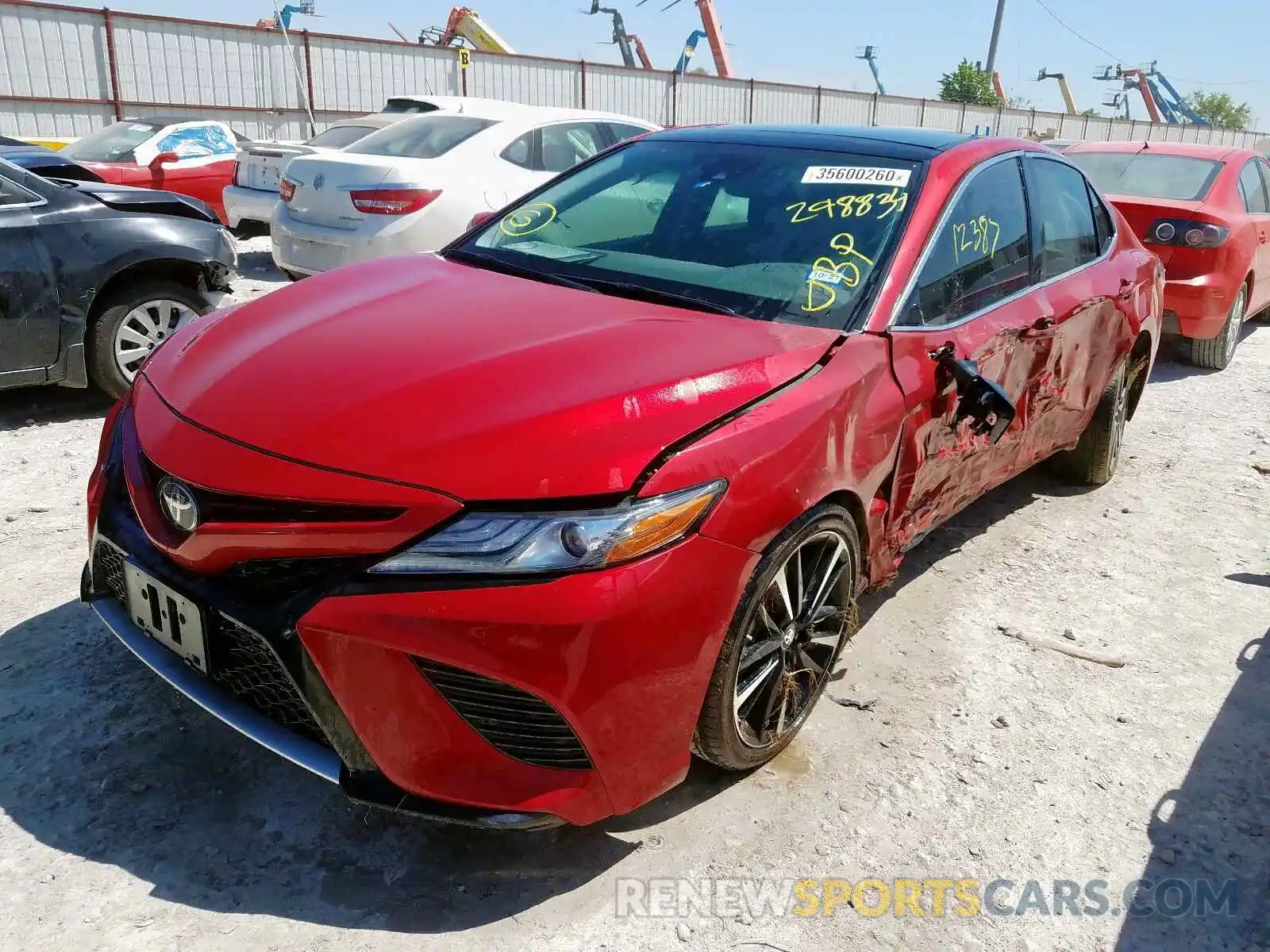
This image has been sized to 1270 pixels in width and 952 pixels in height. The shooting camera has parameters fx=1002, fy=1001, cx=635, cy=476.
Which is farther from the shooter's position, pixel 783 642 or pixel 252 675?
pixel 783 642

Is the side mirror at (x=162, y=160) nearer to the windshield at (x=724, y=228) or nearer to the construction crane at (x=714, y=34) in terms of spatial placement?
the windshield at (x=724, y=228)

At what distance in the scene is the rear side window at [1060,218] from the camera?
374 cm

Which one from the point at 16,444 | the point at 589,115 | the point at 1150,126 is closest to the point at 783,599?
the point at 16,444

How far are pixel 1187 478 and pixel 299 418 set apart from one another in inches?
183

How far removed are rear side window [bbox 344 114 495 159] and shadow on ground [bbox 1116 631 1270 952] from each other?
6.26 meters

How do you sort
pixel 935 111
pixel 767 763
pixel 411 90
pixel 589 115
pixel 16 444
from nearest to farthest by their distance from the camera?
pixel 767 763, pixel 16 444, pixel 589 115, pixel 411 90, pixel 935 111

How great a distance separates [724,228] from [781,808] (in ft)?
5.56

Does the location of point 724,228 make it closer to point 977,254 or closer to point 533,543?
point 977,254

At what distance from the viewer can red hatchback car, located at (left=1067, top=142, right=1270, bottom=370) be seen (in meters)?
6.65

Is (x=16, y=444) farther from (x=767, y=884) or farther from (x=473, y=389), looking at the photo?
(x=767, y=884)

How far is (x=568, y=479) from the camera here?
6.48 feet

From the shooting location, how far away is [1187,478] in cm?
512

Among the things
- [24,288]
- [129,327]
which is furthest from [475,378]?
[129,327]

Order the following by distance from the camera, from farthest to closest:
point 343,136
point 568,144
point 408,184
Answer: point 343,136 → point 568,144 → point 408,184
